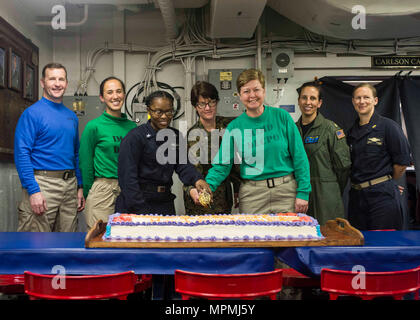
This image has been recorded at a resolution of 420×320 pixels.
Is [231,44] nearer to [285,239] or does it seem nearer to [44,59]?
[44,59]

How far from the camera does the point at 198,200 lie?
2275 mm

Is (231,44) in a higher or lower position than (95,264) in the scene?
higher

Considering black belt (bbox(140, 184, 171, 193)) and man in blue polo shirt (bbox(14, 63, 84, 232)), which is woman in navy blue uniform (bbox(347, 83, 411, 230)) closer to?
black belt (bbox(140, 184, 171, 193))

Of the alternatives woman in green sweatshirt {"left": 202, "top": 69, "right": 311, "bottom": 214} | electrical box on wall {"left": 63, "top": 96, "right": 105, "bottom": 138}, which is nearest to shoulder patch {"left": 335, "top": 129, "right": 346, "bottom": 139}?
woman in green sweatshirt {"left": 202, "top": 69, "right": 311, "bottom": 214}

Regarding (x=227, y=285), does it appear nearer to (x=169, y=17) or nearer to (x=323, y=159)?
(x=323, y=159)

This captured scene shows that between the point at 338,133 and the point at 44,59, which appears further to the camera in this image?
the point at 44,59

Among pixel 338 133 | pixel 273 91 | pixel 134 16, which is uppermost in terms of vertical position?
pixel 134 16

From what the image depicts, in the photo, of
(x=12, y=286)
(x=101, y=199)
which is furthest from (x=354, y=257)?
(x=101, y=199)

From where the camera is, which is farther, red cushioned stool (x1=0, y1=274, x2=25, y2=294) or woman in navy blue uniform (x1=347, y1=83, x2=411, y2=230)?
woman in navy blue uniform (x1=347, y1=83, x2=411, y2=230)

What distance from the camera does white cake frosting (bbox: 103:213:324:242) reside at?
5.35 feet

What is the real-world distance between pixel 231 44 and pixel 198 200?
124 inches

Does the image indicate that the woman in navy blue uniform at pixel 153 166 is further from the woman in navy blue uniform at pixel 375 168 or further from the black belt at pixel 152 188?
the woman in navy blue uniform at pixel 375 168

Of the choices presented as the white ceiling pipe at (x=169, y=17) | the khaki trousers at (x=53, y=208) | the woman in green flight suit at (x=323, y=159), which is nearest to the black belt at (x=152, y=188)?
the khaki trousers at (x=53, y=208)
